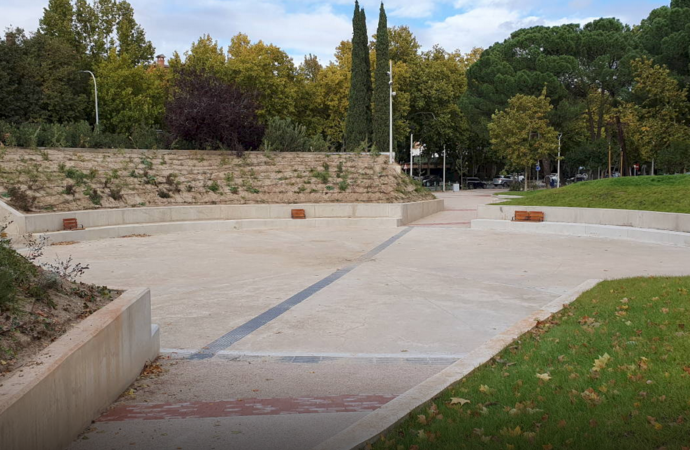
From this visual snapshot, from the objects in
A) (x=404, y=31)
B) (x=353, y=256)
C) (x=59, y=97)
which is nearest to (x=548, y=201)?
(x=353, y=256)

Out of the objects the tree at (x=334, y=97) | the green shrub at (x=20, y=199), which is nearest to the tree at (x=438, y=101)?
the tree at (x=334, y=97)

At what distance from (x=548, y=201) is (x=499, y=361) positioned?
612 inches

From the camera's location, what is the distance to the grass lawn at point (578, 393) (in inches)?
150

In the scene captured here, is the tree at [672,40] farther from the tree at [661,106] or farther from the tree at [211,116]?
the tree at [211,116]

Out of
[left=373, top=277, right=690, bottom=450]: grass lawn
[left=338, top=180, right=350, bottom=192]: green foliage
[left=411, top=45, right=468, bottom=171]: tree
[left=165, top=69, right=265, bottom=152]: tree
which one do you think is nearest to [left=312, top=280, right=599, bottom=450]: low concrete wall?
[left=373, top=277, right=690, bottom=450]: grass lawn

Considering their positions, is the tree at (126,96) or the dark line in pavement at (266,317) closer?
the dark line in pavement at (266,317)

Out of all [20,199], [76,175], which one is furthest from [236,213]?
[20,199]

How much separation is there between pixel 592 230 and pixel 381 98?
27.4m

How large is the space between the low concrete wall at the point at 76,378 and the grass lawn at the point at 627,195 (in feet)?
50.3

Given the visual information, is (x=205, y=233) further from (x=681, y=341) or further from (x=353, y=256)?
(x=681, y=341)

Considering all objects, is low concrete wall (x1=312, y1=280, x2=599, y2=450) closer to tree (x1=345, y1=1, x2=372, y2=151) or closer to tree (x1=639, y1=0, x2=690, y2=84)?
tree (x1=639, y1=0, x2=690, y2=84)

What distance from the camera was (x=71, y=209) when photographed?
18.6 m

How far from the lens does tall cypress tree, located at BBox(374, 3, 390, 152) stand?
43.2 m

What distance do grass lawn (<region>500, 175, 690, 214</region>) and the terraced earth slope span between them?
235 inches
